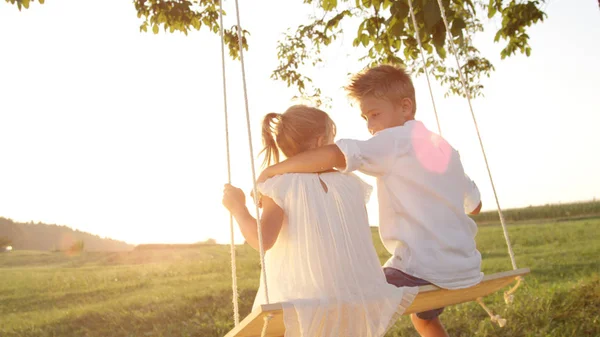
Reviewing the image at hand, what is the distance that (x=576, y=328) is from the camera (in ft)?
18.7

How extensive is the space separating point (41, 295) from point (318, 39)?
6013 millimetres

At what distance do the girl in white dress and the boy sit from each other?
0.33ft

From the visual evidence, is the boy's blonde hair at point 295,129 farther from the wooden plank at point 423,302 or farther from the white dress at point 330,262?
the wooden plank at point 423,302

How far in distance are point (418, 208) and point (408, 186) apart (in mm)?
100

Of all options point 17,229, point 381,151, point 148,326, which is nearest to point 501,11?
point 381,151

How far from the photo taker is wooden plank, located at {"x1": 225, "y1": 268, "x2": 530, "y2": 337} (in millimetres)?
1841

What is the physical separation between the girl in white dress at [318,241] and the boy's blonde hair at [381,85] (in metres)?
0.19

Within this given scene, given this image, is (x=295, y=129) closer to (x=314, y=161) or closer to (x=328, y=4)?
(x=314, y=161)

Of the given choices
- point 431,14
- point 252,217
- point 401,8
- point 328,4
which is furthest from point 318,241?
point 328,4

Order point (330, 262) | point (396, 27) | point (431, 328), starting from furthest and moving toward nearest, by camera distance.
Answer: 1. point (396, 27)
2. point (431, 328)
3. point (330, 262)

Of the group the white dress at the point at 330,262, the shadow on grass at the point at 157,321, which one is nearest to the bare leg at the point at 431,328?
the white dress at the point at 330,262

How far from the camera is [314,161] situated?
2348 millimetres

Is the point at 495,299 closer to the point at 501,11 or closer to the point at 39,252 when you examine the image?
the point at 501,11

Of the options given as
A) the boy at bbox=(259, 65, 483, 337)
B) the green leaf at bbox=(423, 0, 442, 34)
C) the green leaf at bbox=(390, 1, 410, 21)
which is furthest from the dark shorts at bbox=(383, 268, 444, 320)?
the green leaf at bbox=(390, 1, 410, 21)
